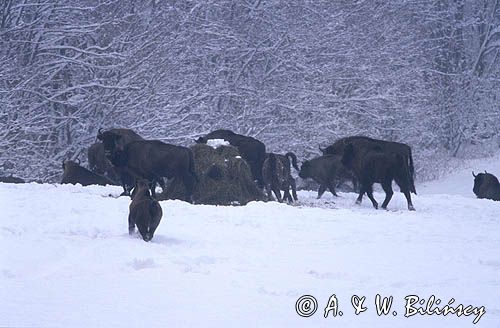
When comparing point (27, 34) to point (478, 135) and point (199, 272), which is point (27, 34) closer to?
point (199, 272)

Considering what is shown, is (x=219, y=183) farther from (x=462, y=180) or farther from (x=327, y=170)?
(x=462, y=180)

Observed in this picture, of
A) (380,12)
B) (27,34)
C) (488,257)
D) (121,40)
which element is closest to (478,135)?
(380,12)

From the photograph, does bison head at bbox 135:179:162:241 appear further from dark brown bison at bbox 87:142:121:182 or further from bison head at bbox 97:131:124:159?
dark brown bison at bbox 87:142:121:182

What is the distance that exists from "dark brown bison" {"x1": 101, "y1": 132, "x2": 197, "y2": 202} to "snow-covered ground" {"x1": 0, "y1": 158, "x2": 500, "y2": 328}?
2.28 meters

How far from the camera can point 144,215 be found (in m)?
9.67

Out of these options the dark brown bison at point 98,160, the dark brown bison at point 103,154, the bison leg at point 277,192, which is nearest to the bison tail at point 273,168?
the bison leg at point 277,192

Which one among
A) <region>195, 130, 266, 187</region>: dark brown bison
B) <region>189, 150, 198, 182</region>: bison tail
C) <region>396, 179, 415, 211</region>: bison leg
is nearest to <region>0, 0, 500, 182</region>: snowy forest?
<region>195, 130, 266, 187</region>: dark brown bison

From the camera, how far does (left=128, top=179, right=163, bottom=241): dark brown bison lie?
963 centimetres

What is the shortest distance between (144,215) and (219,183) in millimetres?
7203

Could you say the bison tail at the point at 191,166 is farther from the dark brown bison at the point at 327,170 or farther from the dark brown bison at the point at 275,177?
the dark brown bison at the point at 327,170

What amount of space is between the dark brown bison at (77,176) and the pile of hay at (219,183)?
3078 mm

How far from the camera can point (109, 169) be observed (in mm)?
21797

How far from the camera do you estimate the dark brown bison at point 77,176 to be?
18969mm

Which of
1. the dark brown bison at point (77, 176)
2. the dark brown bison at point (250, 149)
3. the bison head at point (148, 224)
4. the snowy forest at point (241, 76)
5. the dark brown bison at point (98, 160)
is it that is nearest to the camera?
the bison head at point (148, 224)
